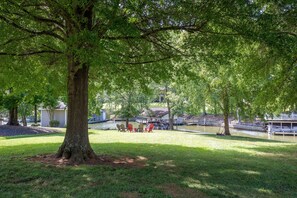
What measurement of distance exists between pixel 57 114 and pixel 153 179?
3782 centimetres

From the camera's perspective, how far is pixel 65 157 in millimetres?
10148

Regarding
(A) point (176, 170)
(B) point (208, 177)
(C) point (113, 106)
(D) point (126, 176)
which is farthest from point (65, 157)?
(C) point (113, 106)

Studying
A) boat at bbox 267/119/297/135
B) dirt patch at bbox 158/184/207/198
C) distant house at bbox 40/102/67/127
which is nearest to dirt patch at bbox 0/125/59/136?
distant house at bbox 40/102/67/127

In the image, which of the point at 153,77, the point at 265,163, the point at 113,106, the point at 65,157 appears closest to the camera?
the point at 65,157

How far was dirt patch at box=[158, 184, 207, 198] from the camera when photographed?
22.0 feet

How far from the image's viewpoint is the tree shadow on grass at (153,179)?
272 inches

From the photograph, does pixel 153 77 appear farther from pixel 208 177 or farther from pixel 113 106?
pixel 113 106

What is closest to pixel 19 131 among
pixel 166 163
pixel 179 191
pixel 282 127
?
pixel 166 163

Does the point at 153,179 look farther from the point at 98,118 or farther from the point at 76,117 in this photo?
the point at 98,118

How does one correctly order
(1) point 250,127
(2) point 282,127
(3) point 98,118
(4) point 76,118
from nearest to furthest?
(4) point 76,118 → (2) point 282,127 → (1) point 250,127 → (3) point 98,118

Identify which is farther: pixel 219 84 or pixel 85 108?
pixel 219 84

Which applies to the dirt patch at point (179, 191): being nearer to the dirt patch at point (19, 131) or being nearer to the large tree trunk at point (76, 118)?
the large tree trunk at point (76, 118)

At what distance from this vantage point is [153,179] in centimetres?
803

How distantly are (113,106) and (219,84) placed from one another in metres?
21.9
